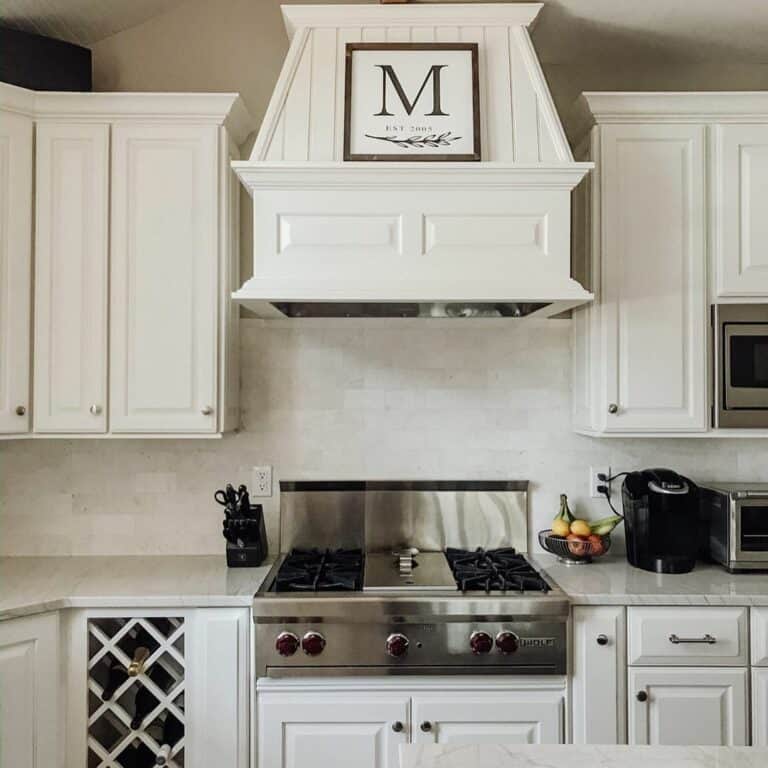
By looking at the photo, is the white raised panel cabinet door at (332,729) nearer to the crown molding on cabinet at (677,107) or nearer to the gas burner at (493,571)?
the gas burner at (493,571)

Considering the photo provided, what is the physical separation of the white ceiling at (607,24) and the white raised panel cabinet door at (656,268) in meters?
0.40

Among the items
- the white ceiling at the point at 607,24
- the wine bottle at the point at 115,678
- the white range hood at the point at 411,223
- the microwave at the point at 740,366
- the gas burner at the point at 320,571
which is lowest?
the wine bottle at the point at 115,678

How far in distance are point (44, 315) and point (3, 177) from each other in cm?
46

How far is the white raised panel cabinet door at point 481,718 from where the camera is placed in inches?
75.0

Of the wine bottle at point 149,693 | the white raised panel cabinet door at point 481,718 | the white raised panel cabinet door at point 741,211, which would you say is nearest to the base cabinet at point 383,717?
the white raised panel cabinet door at point 481,718

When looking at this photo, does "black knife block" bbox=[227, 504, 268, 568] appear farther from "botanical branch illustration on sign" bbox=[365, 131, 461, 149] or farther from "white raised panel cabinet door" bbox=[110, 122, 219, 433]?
"botanical branch illustration on sign" bbox=[365, 131, 461, 149]

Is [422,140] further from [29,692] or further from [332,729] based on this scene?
[29,692]

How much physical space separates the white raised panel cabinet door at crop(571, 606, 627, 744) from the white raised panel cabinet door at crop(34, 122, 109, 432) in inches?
66.2

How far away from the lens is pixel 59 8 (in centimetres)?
223

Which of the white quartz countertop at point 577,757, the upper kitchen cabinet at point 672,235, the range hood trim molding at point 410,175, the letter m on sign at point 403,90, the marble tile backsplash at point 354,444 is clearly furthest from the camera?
the marble tile backsplash at point 354,444

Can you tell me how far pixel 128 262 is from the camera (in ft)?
7.13

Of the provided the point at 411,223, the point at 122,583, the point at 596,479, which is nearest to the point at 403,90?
the point at 411,223

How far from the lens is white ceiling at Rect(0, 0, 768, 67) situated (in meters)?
2.18

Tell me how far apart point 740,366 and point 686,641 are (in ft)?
2.99
